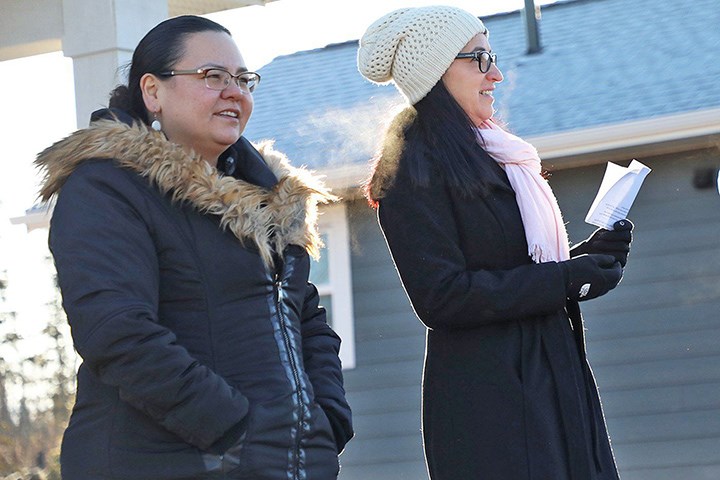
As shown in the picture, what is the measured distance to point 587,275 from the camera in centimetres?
320

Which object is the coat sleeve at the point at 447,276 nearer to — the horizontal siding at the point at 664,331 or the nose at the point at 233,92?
the nose at the point at 233,92

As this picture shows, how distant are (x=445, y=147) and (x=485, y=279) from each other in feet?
1.27

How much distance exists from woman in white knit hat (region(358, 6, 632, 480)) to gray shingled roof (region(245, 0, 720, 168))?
462 cm

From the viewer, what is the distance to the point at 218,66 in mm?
3002

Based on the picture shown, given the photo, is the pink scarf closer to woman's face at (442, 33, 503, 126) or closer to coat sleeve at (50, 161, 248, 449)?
woman's face at (442, 33, 503, 126)

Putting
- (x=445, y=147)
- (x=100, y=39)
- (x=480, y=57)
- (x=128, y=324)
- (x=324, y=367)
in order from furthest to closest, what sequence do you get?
(x=100, y=39)
(x=480, y=57)
(x=445, y=147)
(x=324, y=367)
(x=128, y=324)

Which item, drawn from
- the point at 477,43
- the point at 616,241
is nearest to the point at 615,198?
the point at 616,241

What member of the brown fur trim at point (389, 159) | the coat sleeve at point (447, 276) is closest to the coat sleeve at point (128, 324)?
the coat sleeve at point (447, 276)

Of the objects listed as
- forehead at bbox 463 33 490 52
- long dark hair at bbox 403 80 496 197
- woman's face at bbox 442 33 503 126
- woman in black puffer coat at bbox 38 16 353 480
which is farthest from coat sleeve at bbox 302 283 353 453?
forehead at bbox 463 33 490 52

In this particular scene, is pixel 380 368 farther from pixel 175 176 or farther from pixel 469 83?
pixel 175 176

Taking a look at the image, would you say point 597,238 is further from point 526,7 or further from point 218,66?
point 526,7

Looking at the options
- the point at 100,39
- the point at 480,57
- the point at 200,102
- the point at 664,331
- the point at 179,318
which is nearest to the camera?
the point at 179,318

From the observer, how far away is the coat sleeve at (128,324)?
8.51 ft

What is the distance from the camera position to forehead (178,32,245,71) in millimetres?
2992
